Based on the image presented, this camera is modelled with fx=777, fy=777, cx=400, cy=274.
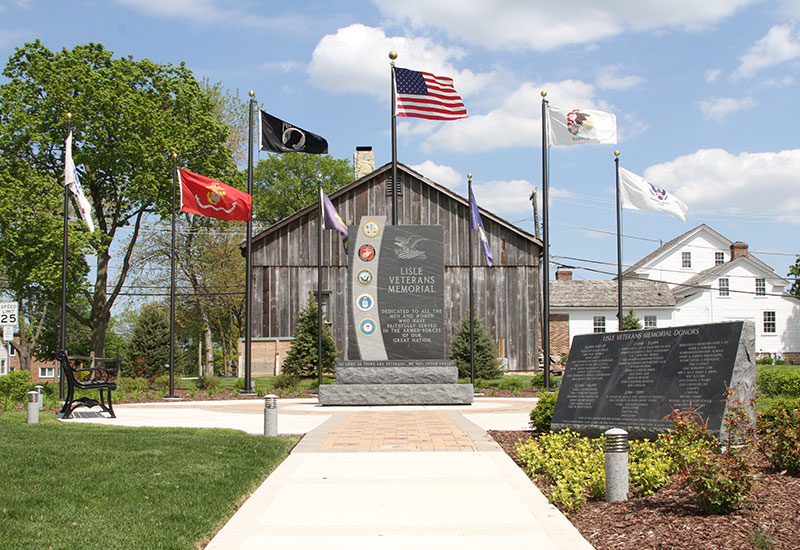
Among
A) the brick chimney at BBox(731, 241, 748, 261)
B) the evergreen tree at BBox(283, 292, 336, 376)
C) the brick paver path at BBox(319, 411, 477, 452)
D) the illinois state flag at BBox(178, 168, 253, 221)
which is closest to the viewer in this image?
the brick paver path at BBox(319, 411, 477, 452)

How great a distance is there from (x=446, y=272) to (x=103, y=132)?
1584cm

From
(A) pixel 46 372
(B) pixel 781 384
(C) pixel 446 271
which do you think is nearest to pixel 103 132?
(C) pixel 446 271

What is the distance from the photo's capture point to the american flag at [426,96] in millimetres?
21312

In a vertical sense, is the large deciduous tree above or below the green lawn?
above

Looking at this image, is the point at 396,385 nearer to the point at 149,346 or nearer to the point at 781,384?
the point at 781,384

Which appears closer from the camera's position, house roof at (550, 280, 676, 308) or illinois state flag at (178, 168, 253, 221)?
illinois state flag at (178, 168, 253, 221)

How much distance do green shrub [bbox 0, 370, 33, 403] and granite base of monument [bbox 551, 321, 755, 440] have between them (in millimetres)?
14975

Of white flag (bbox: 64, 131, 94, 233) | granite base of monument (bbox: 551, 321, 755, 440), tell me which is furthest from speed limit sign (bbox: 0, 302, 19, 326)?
granite base of monument (bbox: 551, 321, 755, 440)

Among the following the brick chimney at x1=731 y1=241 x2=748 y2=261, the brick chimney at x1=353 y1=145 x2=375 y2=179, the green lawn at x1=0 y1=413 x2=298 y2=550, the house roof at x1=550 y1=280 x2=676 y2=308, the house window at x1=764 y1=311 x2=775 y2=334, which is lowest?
the green lawn at x1=0 y1=413 x2=298 y2=550

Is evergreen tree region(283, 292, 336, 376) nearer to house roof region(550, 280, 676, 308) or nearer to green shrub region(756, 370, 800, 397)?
green shrub region(756, 370, 800, 397)

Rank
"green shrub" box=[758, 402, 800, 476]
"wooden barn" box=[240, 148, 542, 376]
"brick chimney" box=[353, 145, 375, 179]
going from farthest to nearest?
"brick chimney" box=[353, 145, 375, 179] → "wooden barn" box=[240, 148, 542, 376] → "green shrub" box=[758, 402, 800, 476]

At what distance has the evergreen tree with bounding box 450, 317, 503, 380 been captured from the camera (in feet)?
92.3

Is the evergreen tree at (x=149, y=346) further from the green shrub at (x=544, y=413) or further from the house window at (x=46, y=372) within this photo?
the house window at (x=46, y=372)

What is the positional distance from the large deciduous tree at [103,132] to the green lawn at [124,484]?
2307 centimetres
